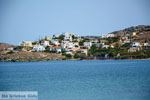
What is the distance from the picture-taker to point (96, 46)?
63.8 feet

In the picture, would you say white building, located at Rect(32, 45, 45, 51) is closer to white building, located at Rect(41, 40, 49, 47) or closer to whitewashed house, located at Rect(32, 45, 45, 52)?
whitewashed house, located at Rect(32, 45, 45, 52)

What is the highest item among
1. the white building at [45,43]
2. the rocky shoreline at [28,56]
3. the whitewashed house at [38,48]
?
the white building at [45,43]

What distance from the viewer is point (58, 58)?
21.9 meters

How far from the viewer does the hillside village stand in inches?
724

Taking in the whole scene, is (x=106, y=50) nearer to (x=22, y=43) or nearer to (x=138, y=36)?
(x=138, y=36)

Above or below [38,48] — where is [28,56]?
below

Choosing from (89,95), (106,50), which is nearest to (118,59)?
(106,50)

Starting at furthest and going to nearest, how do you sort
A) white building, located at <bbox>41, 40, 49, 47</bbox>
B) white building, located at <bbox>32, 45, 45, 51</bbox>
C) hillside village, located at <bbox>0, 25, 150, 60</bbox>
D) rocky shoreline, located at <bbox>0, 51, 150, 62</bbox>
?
white building, located at <bbox>41, 40, 49, 47</bbox> < rocky shoreline, located at <bbox>0, 51, 150, 62</bbox> < white building, located at <bbox>32, 45, 45, 51</bbox> < hillside village, located at <bbox>0, 25, 150, 60</bbox>

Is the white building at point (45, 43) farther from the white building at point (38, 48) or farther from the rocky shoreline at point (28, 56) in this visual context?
the rocky shoreline at point (28, 56)

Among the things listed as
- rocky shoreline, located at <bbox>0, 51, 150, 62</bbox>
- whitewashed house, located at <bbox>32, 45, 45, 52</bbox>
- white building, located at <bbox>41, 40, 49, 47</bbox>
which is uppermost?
white building, located at <bbox>41, 40, 49, 47</bbox>

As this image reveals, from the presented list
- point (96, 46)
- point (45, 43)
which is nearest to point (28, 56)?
point (45, 43)

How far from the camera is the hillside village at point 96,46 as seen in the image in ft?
60.3

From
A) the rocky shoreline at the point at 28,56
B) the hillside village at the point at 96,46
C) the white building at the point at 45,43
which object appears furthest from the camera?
the white building at the point at 45,43

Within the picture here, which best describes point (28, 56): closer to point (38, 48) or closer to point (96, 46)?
point (38, 48)
